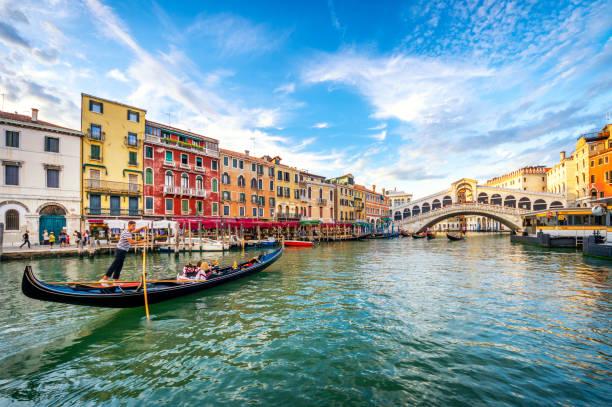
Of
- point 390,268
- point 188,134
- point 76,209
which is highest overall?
point 188,134

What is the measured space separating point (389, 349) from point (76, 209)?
78.1ft

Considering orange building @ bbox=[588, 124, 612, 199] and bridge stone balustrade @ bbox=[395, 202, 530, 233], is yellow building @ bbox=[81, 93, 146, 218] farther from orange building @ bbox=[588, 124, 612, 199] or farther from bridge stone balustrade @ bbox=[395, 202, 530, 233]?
orange building @ bbox=[588, 124, 612, 199]

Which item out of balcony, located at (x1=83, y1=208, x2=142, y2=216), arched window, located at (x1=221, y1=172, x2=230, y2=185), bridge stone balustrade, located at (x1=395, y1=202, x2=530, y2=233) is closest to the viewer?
balcony, located at (x1=83, y1=208, x2=142, y2=216)

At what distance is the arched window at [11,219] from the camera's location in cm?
1760

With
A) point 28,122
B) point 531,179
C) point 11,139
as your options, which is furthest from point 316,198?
point 531,179

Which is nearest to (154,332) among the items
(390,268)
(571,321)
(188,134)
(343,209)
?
(571,321)

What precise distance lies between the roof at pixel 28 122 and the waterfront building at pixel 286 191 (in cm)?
1801

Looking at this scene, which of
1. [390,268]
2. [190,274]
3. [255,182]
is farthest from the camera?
[255,182]

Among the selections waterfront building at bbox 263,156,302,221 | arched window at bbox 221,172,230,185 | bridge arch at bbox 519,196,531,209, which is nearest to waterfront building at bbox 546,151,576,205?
bridge arch at bbox 519,196,531,209

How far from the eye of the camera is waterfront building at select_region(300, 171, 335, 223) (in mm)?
36906

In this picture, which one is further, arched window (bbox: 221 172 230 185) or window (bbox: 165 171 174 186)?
arched window (bbox: 221 172 230 185)

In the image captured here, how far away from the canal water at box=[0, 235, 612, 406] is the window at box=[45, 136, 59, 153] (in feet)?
49.2

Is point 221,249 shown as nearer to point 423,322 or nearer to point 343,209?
point 423,322

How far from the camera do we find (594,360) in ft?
14.5
